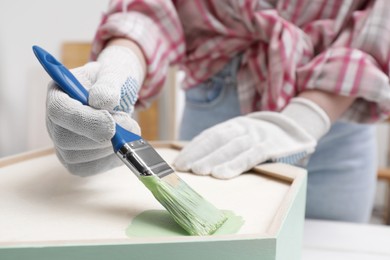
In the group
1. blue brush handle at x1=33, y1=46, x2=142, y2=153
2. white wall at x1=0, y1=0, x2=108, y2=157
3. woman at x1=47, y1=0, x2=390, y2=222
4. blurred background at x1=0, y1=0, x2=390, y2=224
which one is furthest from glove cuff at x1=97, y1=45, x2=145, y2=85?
white wall at x1=0, y1=0, x2=108, y2=157

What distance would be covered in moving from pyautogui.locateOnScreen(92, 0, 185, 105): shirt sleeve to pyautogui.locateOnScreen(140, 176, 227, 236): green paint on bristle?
0.31 m

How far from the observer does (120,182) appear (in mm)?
435

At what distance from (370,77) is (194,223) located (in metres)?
0.37

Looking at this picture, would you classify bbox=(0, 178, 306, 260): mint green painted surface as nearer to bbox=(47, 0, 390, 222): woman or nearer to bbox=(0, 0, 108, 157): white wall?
bbox=(47, 0, 390, 222): woman

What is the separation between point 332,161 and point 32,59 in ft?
5.04

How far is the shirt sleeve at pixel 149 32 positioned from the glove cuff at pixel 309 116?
19cm

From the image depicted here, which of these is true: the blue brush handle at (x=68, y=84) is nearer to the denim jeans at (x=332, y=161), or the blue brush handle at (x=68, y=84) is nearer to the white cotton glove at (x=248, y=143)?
the white cotton glove at (x=248, y=143)

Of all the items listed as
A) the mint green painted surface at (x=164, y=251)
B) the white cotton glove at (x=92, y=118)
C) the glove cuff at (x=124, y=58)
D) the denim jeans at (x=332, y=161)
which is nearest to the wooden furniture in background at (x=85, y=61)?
the denim jeans at (x=332, y=161)

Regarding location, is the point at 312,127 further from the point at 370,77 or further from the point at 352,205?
the point at 352,205

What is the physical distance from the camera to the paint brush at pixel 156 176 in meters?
0.31

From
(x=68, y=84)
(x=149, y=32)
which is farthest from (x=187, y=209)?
(x=149, y=32)

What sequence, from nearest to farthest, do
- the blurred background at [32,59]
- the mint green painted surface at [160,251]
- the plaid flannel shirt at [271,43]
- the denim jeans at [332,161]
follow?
1. the mint green painted surface at [160,251]
2. the plaid flannel shirt at [271,43]
3. the denim jeans at [332,161]
4. the blurred background at [32,59]

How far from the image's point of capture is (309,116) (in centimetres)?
56

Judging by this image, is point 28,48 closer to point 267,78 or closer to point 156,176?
point 267,78
